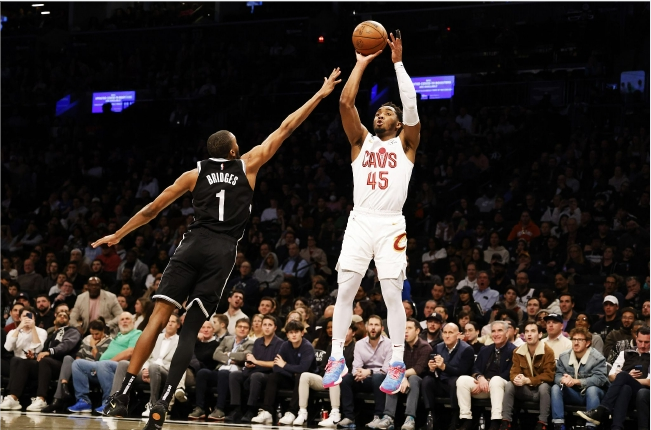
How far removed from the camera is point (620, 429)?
37.2 feet

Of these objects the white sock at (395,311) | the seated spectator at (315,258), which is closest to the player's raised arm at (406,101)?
the white sock at (395,311)

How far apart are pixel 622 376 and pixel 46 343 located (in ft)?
27.9

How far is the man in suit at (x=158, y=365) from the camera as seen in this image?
13.3 metres

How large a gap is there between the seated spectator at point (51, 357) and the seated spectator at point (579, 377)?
7.19 meters

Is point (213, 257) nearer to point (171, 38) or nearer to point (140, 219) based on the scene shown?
point (140, 219)

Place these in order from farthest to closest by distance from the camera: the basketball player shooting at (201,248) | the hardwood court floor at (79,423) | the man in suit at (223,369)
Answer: the man in suit at (223,369) → the hardwood court floor at (79,423) → the basketball player shooting at (201,248)

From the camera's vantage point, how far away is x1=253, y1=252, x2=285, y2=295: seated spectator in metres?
16.5

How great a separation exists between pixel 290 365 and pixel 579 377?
379 centimetres

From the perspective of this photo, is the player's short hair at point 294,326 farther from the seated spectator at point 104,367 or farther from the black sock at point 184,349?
the black sock at point 184,349

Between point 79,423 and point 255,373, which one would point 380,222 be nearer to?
point 79,423

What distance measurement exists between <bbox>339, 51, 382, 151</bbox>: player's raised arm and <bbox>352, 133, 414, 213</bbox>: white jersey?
0.14 m

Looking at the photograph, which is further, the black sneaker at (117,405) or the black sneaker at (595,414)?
the black sneaker at (595,414)

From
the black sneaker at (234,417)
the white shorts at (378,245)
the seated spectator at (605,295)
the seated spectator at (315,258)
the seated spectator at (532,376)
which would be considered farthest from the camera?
the seated spectator at (315,258)

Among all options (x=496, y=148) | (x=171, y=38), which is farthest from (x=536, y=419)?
(x=171, y=38)
